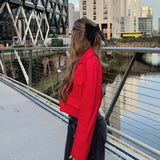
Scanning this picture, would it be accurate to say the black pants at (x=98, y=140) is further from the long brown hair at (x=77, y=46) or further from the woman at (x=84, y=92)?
the long brown hair at (x=77, y=46)

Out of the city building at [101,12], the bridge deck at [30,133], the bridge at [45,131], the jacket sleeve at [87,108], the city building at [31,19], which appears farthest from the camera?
the city building at [101,12]

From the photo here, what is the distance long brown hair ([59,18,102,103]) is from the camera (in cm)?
150

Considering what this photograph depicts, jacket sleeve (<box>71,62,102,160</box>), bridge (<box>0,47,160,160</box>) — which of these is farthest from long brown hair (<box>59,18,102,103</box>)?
bridge (<box>0,47,160,160</box>)

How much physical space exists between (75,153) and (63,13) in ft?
213

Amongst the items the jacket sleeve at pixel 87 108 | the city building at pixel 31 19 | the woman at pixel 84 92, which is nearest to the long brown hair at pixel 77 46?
the woman at pixel 84 92

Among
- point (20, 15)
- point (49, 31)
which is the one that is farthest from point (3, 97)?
point (49, 31)

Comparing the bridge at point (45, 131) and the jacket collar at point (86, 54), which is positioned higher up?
the jacket collar at point (86, 54)

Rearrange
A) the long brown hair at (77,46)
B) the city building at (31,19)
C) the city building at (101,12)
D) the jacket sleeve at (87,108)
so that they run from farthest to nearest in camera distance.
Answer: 1. the city building at (101,12)
2. the city building at (31,19)
3. the long brown hair at (77,46)
4. the jacket sleeve at (87,108)

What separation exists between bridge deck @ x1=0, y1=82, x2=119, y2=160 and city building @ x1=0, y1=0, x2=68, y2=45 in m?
34.5

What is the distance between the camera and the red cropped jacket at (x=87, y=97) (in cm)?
140

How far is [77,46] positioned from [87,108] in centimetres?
41

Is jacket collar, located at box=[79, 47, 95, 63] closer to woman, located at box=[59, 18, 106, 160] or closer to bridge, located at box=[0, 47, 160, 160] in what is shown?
woman, located at box=[59, 18, 106, 160]

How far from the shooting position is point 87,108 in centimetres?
141

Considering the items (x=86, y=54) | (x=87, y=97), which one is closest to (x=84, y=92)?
(x=87, y=97)
